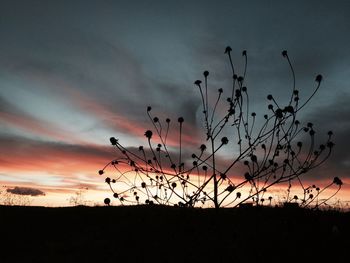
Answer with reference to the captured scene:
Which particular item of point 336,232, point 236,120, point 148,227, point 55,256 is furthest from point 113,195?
point 336,232

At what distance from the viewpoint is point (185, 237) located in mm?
7402

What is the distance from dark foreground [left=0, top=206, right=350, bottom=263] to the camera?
6.06 m

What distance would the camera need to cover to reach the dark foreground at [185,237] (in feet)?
19.9

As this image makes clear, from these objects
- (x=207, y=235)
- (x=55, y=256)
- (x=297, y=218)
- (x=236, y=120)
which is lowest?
(x=55, y=256)

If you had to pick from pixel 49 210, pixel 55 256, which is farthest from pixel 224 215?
pixel 49 210

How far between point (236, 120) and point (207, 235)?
2.66m

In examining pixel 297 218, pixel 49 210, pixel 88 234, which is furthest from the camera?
pixel 49 210

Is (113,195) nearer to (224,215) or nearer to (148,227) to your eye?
(148,227)

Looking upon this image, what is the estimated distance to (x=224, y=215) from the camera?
9586 millimetres

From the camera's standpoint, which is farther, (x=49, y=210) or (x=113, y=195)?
(x=49, y=210)

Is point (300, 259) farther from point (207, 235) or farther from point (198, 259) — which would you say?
point (207, 235)

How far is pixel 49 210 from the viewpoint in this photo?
43.9 feet

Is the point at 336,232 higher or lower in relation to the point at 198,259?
higher

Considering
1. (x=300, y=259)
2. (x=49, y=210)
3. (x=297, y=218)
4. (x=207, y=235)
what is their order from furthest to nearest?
(x=49, y=210) → (x=297, y=218) → (x=207, y=235) → (x=300, y=259)
